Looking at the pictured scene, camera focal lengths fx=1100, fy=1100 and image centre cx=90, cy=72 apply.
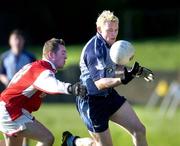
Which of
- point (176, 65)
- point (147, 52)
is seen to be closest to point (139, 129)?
point (176, 65)

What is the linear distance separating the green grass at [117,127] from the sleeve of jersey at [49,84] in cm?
788

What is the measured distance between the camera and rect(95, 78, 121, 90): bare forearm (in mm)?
13511

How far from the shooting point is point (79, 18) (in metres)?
48.8

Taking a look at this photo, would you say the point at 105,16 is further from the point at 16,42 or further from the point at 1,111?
the point at 16,42

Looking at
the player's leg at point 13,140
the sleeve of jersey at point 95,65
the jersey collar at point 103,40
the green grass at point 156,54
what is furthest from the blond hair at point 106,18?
the green grass at point 156,54

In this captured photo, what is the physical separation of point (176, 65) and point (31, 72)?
2337cm

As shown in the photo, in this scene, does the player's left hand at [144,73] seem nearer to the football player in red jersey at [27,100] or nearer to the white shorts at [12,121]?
the football player in red jersey at [27,100]

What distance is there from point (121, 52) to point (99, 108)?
1.05 meters

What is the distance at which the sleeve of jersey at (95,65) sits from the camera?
13820 millimetres

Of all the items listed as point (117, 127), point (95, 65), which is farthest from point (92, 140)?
point (117, 127)

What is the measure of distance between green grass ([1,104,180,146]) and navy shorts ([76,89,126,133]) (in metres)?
6.58

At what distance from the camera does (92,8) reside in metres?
48.4

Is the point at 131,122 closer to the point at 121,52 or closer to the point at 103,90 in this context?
the point at 103,90

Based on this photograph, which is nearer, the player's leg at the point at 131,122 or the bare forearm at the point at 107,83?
the bare forearm at the point at 107,83
